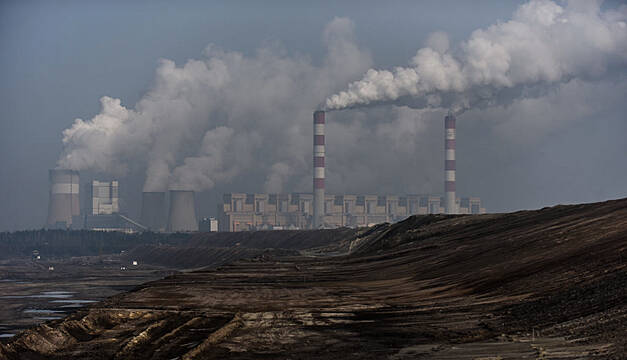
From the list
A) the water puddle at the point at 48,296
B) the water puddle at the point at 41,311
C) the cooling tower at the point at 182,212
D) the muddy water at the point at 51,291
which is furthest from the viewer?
the cooling tower at the point at 182,212

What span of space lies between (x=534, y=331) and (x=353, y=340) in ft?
16.2

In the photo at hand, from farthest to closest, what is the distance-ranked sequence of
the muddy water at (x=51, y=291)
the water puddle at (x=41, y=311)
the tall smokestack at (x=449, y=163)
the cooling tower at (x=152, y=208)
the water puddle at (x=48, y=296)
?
the cooling tower at (x=152, y=208), the tall smokestack at (x=449, y=163), the water puddle at (x=48, y=296), the water puddle at (x=41, y=311), the muddy water at (x=51, y=291)

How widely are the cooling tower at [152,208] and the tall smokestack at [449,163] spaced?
61.8 meters

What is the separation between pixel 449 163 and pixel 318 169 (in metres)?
23.9

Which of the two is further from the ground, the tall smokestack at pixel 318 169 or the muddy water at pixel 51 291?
the tall smokestack at pixel 318 169

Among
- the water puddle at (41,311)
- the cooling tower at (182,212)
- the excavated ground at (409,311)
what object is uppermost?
the cooling tower at (182,212)

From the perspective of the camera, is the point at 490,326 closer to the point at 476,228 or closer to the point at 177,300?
the point at 177,300

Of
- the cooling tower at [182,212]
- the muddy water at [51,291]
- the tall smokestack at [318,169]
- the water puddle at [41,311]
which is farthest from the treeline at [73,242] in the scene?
the water puddle at [41,311]

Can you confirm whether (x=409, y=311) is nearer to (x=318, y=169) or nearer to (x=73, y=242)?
(x=318, y=169)

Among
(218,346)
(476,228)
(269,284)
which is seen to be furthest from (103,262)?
(218,346)

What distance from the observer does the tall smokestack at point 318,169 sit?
16075cm

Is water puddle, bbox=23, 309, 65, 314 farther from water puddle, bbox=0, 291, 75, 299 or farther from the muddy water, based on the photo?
water puddle, bbox=0, 291, 75, 299

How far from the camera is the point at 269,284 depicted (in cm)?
4694

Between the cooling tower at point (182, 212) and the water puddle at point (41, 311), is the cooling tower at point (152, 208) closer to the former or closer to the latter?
the cooling tower at point (182, 212)
